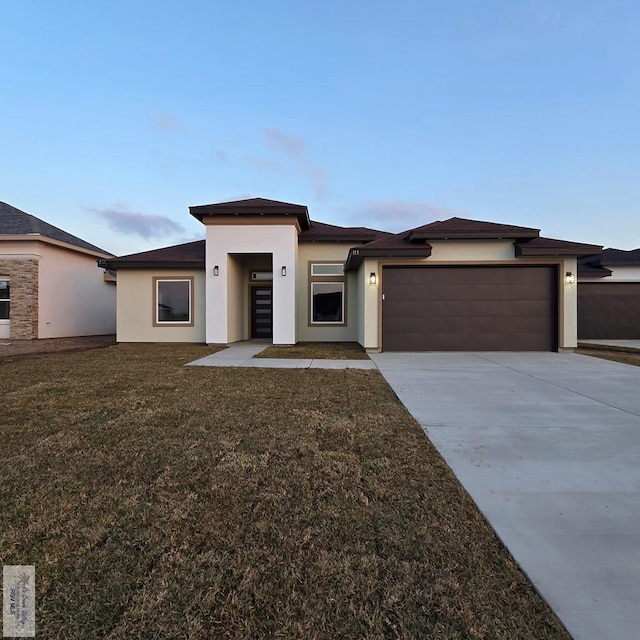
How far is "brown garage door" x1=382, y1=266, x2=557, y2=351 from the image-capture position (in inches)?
390

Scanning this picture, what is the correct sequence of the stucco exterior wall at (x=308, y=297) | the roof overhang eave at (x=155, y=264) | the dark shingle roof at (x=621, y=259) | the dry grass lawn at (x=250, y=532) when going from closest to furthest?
the dry grass lawn at (x=250, y=532) < the roof overhang eave at (x=155, y=264) < the stucco exterior wall at (x=308, y=297) < the dark shingle roof at (x=621, y=259)

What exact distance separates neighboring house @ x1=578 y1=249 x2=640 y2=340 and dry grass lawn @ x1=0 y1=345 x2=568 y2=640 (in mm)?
14051

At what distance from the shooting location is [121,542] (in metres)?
1.85

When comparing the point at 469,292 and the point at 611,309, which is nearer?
the point at 469,292

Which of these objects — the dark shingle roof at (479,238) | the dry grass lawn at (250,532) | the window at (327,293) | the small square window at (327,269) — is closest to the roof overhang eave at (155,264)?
the small square window at (327,269)

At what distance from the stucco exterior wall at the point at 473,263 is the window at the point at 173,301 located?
6446 millimetres

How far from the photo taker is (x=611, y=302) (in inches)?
547

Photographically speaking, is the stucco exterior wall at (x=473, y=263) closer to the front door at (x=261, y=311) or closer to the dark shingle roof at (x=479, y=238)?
the dark shingle roof at (x=479, y=238)

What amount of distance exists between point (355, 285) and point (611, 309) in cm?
1051

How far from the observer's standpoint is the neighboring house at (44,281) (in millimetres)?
13633

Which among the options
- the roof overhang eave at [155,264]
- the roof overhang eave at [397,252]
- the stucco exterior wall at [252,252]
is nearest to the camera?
the roof overhang eave at [397,252]

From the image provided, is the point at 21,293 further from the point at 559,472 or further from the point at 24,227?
the point at 559,472

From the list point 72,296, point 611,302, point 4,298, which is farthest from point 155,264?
point 611,302

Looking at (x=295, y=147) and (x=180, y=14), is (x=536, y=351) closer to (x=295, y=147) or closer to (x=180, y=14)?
(x=180, y=14)
